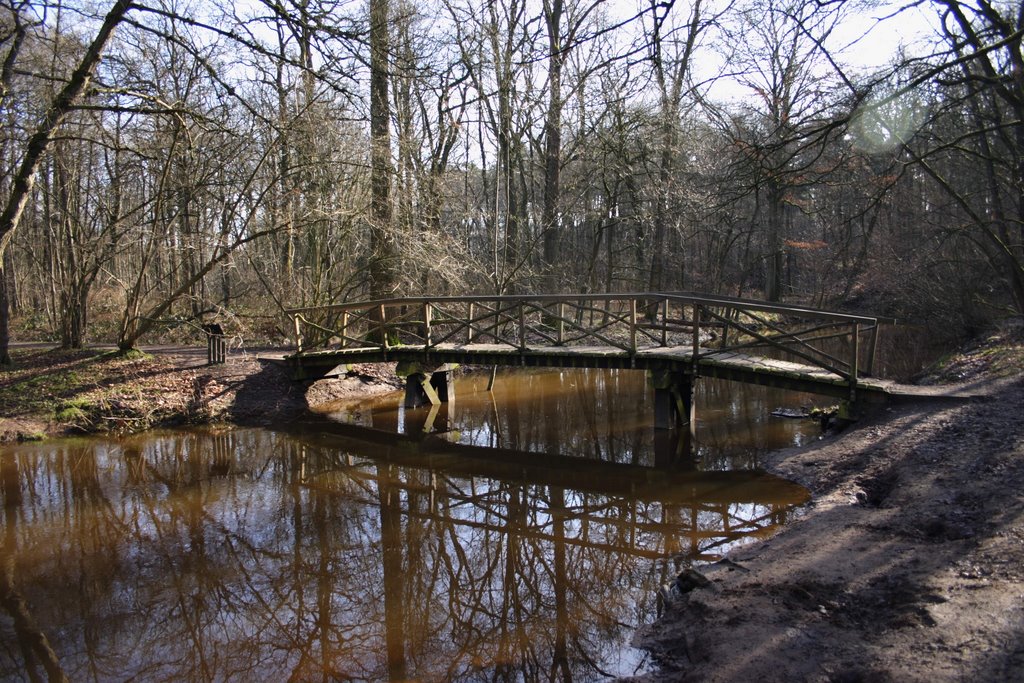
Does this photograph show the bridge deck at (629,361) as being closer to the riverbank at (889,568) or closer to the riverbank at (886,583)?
the riverbank at (889,568)

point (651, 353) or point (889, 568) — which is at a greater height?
point (651, 353)

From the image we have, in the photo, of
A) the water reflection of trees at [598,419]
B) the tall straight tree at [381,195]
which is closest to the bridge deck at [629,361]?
the water reflection of trees at [598,419]

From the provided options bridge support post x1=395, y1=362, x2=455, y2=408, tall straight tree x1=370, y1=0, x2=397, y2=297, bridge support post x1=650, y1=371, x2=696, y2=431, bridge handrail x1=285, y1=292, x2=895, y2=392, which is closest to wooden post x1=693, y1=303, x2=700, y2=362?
bridge handrail x1=285, y1=292, x2=895, y2=392

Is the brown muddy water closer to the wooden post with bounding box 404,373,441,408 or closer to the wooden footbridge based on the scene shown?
the wooden footbridge

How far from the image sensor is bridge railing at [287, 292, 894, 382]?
937cm

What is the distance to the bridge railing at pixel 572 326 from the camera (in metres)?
9.37

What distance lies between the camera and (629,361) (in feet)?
34.9

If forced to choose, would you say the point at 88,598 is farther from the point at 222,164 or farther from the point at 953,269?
the point at 953,269

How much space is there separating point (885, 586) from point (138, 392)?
456 inches

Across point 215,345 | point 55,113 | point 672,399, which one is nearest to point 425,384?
point 215,345

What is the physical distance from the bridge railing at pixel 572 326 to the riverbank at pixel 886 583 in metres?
2.22

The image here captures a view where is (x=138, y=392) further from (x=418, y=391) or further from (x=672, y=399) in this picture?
(x=672, y=399)

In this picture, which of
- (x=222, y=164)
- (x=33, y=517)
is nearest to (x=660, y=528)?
(x=33, y=517)

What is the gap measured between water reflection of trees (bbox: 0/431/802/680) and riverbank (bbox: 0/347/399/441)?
1.82 metres
